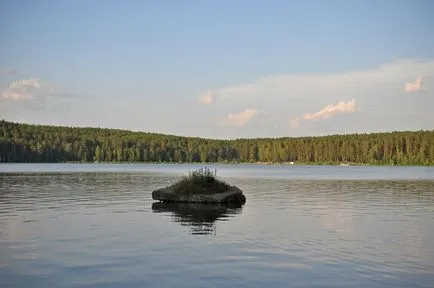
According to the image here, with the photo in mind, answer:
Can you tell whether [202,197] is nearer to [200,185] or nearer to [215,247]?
[200,185]

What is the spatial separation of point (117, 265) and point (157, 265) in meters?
1.14

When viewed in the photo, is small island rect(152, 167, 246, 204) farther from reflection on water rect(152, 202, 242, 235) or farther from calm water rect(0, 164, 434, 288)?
calm water rect(0, 164, 434, 288)

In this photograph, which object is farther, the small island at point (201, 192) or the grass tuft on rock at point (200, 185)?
the grass tuft on rock at point (200, 185)

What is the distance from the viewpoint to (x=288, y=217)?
97.8 ft

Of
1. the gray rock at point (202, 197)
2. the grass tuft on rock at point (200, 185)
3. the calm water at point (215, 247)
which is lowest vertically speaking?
the calm water at point (215, 247)

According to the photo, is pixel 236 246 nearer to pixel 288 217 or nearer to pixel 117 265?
pixel 117 265

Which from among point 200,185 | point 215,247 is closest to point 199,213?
point 200,185

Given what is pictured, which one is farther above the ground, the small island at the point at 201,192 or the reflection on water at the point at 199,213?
the small island at the point at 201,192

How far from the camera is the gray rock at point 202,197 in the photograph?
38.1 metres

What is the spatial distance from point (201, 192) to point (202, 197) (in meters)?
0.40

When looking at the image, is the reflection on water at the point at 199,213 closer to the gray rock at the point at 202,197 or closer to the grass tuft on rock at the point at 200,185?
the gray rock at the point at 202,197

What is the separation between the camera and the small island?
3822cm

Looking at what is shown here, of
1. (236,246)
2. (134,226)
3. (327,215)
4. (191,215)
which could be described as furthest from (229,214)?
(236,246)

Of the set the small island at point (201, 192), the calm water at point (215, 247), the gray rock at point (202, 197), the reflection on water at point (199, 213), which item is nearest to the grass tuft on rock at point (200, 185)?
the small island at point (201, 192)
